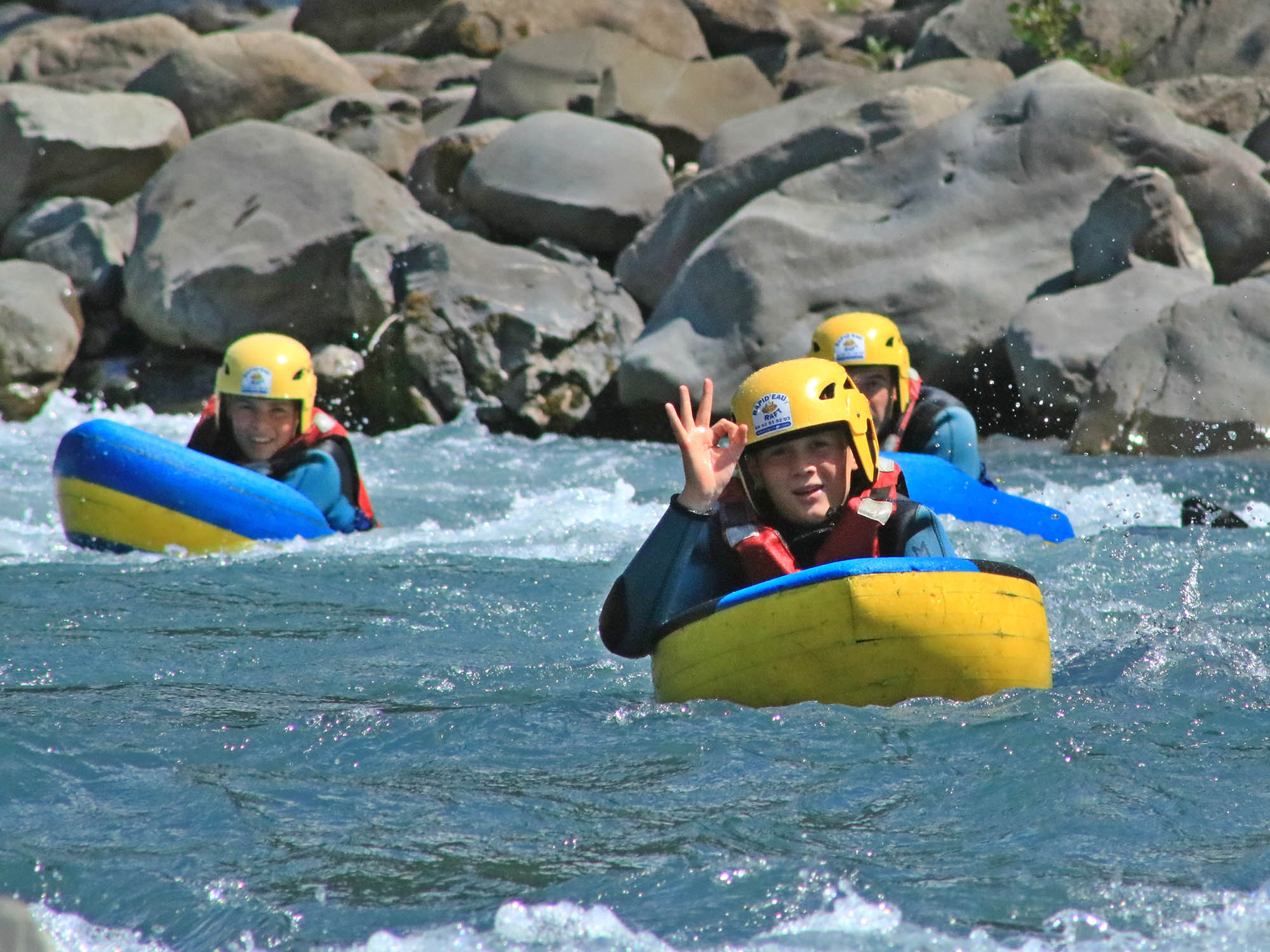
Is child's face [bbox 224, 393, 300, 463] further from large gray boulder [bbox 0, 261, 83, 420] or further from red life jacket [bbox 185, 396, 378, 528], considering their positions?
large gray boulder [bbox 0, 261, 83, 420]

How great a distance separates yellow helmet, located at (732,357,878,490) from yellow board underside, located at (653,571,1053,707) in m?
0.53

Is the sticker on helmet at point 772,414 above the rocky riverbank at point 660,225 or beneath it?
above

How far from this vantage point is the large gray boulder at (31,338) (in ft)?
46.0

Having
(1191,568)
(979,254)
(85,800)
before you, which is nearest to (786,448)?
(85,800)

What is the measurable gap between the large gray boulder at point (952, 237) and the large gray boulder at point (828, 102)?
232 cm

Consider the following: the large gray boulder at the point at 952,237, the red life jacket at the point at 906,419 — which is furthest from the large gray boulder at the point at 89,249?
the red life jacket at the point at 906,419

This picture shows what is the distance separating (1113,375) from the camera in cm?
1095

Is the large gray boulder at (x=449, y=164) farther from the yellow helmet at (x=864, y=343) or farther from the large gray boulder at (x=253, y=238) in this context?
the yellow helmet at (x=864, y=343)

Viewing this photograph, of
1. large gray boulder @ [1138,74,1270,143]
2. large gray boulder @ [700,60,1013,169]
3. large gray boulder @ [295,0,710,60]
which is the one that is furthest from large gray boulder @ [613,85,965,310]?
large gray boulder @ [295,0,710,60]

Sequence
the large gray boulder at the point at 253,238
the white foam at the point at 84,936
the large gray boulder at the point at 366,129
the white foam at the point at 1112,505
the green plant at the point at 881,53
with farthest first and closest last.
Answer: the green plant at the point at 881,53, the large gray boulder at the point at 366,129, the large gray boulder at the point at 253,238, the white foam at the point at 1112,505, the white foam at the point at 84,936

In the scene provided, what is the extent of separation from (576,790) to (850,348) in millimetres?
4113

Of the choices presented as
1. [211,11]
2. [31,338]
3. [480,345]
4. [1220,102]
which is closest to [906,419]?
[480,345]

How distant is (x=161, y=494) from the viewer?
7.54 metres

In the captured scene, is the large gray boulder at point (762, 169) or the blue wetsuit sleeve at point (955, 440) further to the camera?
the large gray boulder at point (762, 169)
